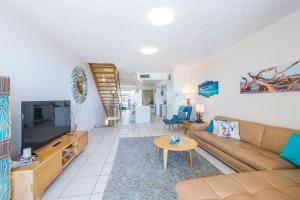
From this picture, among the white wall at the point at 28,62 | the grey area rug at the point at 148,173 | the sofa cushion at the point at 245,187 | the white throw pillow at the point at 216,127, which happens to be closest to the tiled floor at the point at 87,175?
the grey area rug at the point at 148,173

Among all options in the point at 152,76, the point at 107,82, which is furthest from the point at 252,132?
the point at 107,82

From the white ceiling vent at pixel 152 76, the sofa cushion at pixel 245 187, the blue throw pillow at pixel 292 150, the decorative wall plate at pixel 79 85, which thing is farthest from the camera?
the white ceiling vent at pixel 152 76

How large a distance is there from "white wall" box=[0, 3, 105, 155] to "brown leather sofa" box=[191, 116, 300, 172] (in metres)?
3.30

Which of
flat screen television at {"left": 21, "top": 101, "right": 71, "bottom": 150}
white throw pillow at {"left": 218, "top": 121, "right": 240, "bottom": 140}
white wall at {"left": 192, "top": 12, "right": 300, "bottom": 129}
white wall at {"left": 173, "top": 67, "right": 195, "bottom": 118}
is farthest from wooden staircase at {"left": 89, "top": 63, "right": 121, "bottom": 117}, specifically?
white throw pillow at {"left": 218, "top": 121, "right": 240, "bottom": 140}

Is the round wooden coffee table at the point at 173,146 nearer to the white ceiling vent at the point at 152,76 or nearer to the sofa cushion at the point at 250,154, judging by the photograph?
the sofa cushion at the point at 250,154

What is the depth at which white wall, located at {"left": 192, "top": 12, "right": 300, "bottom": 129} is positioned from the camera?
7.03ft

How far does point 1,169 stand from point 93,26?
7.46ft

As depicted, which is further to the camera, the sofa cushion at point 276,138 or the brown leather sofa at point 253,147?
the sofa cushion at point 276,138

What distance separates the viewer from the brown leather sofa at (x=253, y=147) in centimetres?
184

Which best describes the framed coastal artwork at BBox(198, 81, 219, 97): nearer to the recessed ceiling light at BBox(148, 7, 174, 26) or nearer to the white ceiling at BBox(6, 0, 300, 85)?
the white ceiling at BBox(6, 0, 300, 85)

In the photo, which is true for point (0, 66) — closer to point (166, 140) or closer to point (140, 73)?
point (166, 140)

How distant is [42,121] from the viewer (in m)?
2.06

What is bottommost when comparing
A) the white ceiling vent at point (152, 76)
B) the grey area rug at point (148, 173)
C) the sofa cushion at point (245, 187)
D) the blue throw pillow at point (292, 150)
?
the grey area rug at point (148, 173)

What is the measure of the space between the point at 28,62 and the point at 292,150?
401 cm
